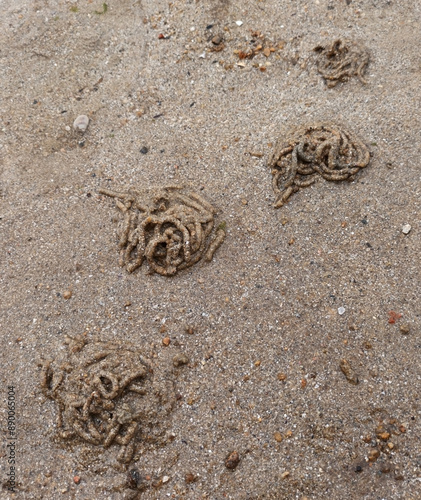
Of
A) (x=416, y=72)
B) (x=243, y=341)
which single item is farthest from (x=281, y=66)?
(x=243, y=341)

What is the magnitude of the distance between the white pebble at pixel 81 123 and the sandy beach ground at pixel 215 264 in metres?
0.06

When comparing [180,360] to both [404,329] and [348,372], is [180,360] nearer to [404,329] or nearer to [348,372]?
[348,372]

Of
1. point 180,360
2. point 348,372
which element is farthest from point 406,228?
point 180,360

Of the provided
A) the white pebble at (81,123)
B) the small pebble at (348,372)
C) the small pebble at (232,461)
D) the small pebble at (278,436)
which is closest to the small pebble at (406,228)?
the small pebble at (348,372)

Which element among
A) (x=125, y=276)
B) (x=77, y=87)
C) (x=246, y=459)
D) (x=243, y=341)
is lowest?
(x=246, y=459)

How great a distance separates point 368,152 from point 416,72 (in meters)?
1.35

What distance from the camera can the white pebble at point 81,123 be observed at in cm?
518

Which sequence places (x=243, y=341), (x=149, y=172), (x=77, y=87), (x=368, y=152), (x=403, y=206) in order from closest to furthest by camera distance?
(x=243, y=341), (x=403, y=206), (x=368, y=152), (x=149, y=172), (x=77, y=87)

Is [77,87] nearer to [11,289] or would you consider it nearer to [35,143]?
[35,143]

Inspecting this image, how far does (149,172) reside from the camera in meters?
4.82

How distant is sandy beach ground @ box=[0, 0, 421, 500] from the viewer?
3.38 meters

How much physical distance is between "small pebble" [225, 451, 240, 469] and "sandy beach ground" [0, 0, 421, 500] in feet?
0.04

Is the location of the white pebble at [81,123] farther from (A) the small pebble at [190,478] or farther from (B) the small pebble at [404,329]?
(B) the small pebble at [404,329]

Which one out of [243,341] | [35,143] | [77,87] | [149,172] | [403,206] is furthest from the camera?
[77,87]
